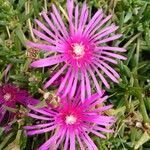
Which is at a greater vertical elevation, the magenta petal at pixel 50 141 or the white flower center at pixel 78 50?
the white flower center at pixel 78 50

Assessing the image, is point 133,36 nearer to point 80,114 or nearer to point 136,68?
Result: point 136,68

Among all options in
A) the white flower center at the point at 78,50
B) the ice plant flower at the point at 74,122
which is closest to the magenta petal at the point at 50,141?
the ice plant flower at the point at 74,122

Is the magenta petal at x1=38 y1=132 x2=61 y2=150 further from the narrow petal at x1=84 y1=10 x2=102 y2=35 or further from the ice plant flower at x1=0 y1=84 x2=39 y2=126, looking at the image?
the narrow petal at x1=84 y1=10 x2=102 y2=35

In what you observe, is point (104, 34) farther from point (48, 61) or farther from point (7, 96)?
point (7, 96)

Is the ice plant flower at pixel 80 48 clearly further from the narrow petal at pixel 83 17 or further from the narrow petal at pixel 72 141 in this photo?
the narrow petal at pixel 72 141

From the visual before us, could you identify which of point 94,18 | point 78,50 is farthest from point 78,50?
point 94,18

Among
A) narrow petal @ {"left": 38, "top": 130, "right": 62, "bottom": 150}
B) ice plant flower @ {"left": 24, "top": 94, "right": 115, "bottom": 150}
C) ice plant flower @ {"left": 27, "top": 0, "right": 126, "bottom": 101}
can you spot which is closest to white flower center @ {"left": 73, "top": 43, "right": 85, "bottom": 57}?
ice plant flower @ {"left": 27, "top": 0, "right": 126, "bottom": 101}

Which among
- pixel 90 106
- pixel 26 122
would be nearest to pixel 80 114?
pixel 90 106
